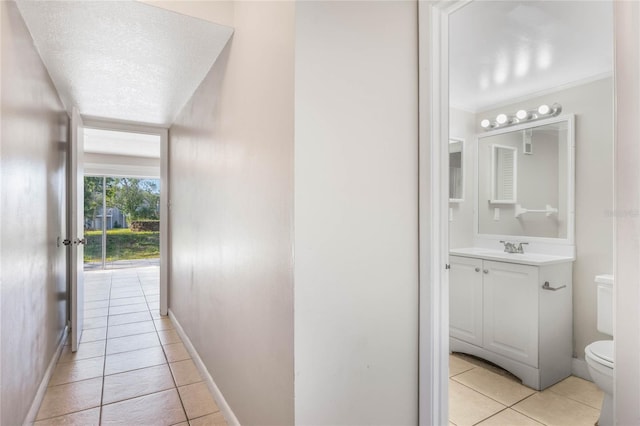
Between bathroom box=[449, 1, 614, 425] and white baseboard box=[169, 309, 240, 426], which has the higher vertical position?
bathroom box=[449, 1, 614, 425]

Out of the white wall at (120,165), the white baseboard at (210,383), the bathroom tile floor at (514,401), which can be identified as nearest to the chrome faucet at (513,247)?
the bathroom tile floor at (514,401)

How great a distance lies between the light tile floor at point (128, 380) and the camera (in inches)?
77.7

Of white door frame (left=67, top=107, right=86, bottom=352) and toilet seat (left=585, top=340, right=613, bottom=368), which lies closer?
toilet seat (left=585, top=340, right=613, bottom=368)

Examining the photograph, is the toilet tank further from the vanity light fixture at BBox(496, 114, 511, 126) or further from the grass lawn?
the grass lawn

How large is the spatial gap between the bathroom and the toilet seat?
0.90 ft

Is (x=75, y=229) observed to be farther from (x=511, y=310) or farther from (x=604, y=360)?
(x=604, y=360)

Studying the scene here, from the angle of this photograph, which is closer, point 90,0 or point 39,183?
point 90,0

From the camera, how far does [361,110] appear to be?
4.14ft

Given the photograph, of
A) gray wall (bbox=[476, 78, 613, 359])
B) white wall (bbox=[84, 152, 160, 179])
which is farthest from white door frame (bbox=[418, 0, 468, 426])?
white wall (bbox=[84, 152, 160, 179])

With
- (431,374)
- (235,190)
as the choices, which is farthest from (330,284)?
(235,190)

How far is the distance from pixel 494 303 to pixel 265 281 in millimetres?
1919

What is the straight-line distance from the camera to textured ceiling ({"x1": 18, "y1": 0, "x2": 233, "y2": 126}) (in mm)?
1626

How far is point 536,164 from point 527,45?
1039mm

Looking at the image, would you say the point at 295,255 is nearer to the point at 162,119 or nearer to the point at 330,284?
the point at 330,284
